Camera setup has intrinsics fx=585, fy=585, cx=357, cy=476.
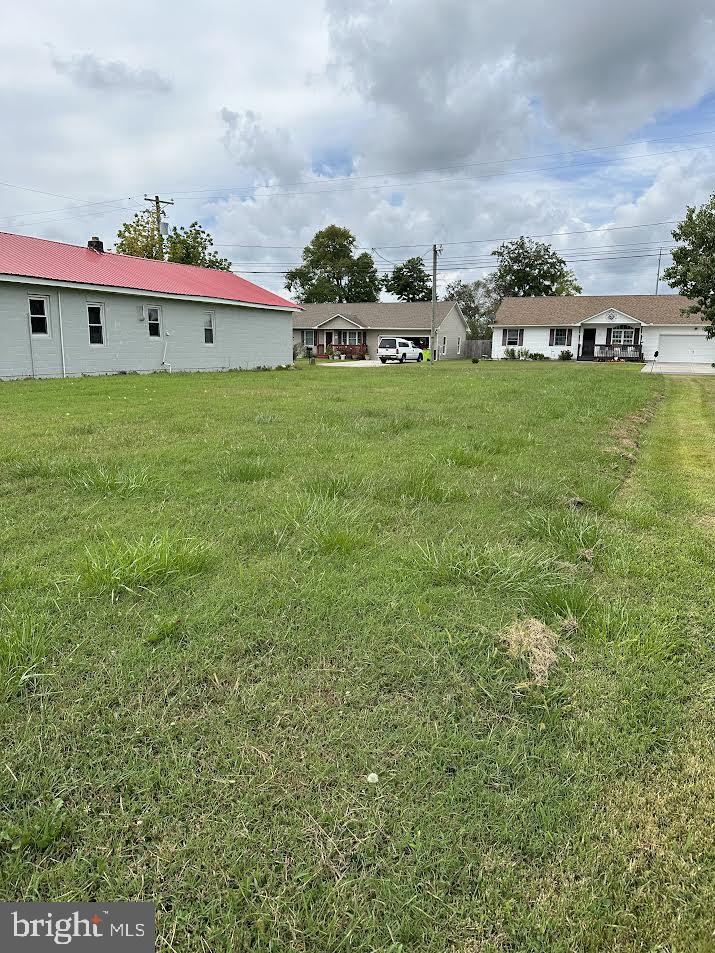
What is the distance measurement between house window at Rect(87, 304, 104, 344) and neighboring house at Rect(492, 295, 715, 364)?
35190mm

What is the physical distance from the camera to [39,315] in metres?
17.4

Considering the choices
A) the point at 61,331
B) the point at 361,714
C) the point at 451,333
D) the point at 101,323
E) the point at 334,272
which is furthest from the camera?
the point at 334,272

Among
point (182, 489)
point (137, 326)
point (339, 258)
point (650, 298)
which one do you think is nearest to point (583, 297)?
point (650, 298)

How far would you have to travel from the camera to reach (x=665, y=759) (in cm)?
202

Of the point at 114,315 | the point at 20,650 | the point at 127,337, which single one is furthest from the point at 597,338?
the point at 20,650

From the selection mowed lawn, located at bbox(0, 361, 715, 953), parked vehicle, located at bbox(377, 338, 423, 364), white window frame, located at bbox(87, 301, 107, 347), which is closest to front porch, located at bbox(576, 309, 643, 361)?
parked vehicle, located at bbox(377, 338, 423, 364)

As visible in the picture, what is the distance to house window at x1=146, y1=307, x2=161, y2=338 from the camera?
20.9 meters

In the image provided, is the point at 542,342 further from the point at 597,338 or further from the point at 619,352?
Result: the point at 619,352

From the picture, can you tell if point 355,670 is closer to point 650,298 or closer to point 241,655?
point 241,655

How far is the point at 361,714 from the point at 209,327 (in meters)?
23.4

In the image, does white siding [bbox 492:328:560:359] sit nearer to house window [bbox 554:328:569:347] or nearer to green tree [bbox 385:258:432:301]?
house window [bbox 554:328:569:347]

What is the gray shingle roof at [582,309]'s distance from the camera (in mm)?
42469

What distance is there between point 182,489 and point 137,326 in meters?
17.9

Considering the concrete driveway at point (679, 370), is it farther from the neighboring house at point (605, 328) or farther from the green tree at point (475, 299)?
the green tree at point (475, 299)
